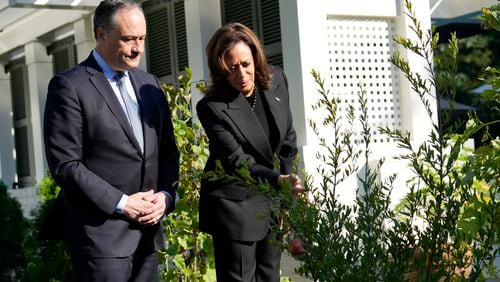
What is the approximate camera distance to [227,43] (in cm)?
485

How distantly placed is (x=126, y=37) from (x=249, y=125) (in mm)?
799

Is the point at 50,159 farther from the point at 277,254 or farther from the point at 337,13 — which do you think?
the point at 337,13

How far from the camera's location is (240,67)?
487cm

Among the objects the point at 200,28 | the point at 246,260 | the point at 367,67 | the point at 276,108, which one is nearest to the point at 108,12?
the point at 276,108

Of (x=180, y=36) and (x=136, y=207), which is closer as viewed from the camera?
(x=136, y=207)

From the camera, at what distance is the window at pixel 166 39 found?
11.8 metres

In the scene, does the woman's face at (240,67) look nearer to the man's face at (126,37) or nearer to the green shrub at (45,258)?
the man's face at (126,37)

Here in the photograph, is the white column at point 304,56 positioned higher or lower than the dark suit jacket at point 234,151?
higher

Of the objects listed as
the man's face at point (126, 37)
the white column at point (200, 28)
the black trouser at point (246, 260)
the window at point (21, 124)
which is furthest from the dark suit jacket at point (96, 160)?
the window at point (21, 124)

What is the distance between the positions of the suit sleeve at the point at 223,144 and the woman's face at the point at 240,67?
164mm

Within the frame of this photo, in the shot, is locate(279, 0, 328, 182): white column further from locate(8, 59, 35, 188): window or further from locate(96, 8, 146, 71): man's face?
locate(8, 59, 35, 188): window

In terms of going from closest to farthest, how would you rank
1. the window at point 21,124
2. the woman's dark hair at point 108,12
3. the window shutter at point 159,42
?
1. the woman's dark hair at point 108,12
2. the window shutter at point 159,42
3. the window at point 21,124

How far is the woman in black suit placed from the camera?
16.0 feet

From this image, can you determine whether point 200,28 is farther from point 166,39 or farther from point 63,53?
point 63,53
